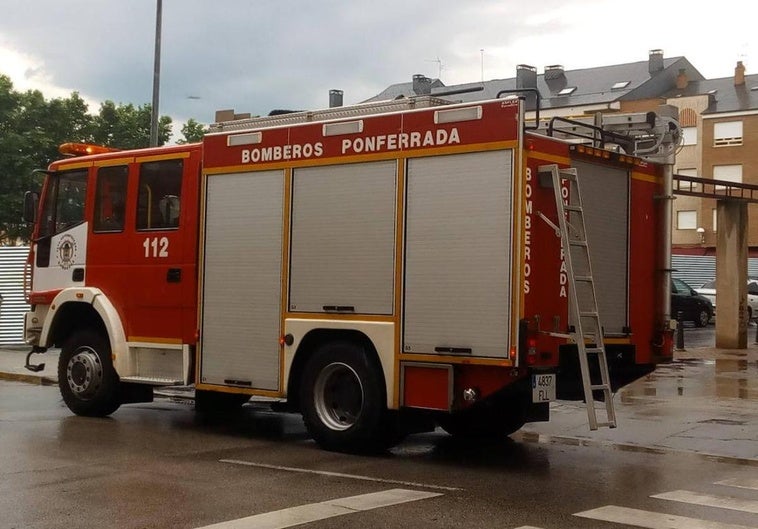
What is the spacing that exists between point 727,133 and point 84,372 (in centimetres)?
5260

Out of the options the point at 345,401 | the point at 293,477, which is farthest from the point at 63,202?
the point at 293,477

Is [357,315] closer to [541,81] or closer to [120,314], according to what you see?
[120,314]

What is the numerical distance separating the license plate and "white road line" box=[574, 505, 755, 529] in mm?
1673

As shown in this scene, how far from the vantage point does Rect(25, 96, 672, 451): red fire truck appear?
29.5 ft

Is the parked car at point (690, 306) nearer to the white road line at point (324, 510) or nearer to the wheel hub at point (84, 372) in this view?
the wheel hub at point (84, 372)

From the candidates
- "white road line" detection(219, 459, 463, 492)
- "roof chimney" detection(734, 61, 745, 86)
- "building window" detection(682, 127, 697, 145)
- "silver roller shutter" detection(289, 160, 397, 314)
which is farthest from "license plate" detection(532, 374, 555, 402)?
"roof chimney" detection(734, 61, 745, 86)

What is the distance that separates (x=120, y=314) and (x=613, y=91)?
185 ft

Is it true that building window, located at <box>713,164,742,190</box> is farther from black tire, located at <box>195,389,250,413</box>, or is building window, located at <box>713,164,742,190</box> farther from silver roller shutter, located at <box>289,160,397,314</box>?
silver roller shutter, located at <box>289,160,397,314</box>

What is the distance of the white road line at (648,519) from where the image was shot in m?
6.85

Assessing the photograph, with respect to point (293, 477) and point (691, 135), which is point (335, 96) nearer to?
point (691, 135)

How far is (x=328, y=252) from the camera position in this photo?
1003 centimetres

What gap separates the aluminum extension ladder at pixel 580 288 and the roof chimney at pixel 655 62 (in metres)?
58.7

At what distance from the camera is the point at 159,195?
11594 mm

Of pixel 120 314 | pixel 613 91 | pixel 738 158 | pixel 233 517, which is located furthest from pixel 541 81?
pixel 233 517
